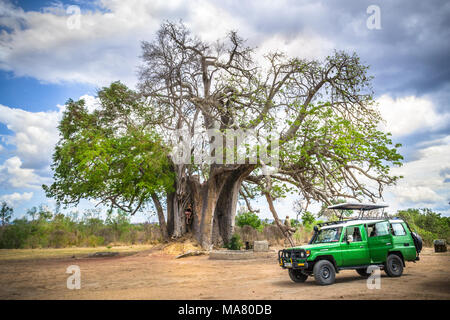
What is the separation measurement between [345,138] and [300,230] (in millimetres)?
16295

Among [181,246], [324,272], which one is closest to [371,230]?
[324,272]

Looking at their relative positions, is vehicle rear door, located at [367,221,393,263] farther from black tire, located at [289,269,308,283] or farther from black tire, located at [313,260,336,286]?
black tire, located at [289,269,308,283]

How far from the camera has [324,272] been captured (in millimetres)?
8383

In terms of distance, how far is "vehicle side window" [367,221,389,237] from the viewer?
925cm

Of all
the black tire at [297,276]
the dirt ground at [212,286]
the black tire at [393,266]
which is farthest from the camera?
the black tire at [393,266]

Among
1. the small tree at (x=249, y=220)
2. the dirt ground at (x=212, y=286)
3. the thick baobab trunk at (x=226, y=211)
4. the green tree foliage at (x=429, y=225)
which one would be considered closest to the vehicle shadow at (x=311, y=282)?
the dirt ground at (x=212, y=286)

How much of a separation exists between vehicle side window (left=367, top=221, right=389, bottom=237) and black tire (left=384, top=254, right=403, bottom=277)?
721mm

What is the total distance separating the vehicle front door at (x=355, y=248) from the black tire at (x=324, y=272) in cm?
49

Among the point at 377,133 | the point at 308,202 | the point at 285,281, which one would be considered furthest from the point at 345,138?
the point at 285,281

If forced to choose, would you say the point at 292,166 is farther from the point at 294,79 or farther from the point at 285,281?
the point at 285,281

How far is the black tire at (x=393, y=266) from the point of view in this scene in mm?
9125

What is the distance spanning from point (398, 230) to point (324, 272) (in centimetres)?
300

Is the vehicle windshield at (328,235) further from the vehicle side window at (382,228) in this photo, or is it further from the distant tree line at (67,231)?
the distant tree line at (67,231)
